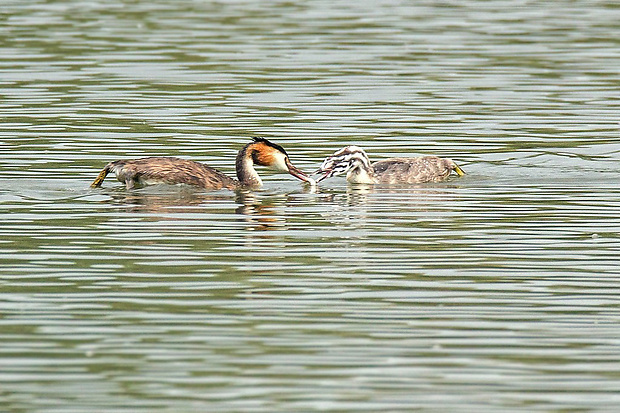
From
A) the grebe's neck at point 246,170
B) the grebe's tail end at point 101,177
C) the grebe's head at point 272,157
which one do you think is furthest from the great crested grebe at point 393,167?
the grebe's tail end at point 101,177

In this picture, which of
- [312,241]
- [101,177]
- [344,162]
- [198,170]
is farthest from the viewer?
[344,162]

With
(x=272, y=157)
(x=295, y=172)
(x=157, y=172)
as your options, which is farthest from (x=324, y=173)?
(x=157, y=172)

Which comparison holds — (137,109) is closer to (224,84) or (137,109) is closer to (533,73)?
(224,84)

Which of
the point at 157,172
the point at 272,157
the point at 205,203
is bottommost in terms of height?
the point at 205,203

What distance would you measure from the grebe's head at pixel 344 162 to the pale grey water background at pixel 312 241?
12.6 inches

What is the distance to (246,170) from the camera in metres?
15.4

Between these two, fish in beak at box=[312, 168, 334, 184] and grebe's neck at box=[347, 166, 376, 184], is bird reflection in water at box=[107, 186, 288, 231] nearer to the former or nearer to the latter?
fish in beak at box=[312, 168, 334, 184]

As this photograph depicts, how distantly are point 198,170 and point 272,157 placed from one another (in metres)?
0.85

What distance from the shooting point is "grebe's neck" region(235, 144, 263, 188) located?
50.6ft

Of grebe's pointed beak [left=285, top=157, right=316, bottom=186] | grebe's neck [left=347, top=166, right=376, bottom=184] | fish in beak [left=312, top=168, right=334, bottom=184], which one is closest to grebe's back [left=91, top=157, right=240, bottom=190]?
grebe's pointed beak [left=285, top=157, right=316, bottom=186]

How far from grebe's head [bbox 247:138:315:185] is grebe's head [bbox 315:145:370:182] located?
0.27 meters

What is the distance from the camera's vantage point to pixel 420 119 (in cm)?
2012

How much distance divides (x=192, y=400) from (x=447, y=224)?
219 inches

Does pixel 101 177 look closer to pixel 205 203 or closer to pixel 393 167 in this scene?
pixel 205 203
